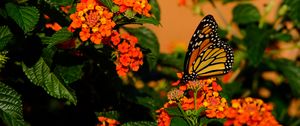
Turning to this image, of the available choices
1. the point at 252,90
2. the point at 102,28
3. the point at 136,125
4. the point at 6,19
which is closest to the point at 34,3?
the point at 6,19

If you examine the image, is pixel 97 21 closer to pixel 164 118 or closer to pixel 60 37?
pixel 60 37

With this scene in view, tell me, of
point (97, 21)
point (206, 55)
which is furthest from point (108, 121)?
point (206, 55)

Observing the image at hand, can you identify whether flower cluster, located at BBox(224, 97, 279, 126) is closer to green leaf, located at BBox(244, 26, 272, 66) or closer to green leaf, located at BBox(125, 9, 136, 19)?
green leaf, located at BBox(125, 9, 136, 19)

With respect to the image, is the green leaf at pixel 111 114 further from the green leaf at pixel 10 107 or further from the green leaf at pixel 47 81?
the green leaf at pixel 10 107

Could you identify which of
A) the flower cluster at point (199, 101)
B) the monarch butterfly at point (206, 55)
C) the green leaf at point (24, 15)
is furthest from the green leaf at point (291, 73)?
the green leaf at point (24, 15)

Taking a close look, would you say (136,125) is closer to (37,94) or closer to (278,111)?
(37,94)

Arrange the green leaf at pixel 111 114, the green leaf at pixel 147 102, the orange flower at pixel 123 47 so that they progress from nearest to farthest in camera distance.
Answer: the orange flower at pixel 123 47, the green leaf at pixel 111 114, the green leaf at pixel 147 102
